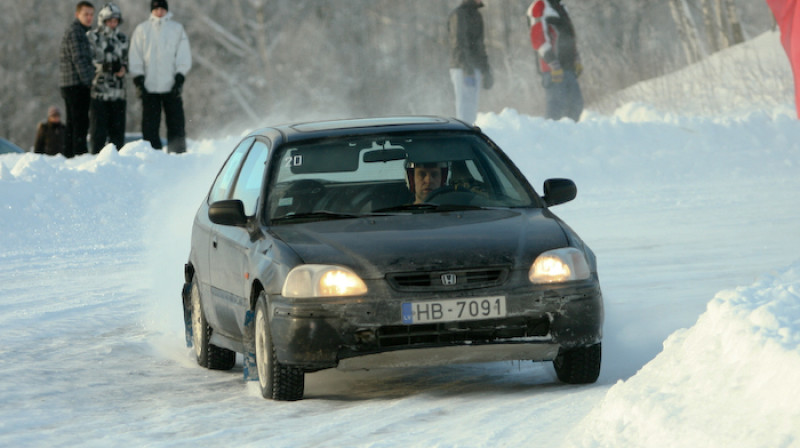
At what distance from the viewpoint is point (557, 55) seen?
21.3 metres

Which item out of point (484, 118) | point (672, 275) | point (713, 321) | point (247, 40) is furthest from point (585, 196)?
point (247, 40)

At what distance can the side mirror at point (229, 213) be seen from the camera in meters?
7.28

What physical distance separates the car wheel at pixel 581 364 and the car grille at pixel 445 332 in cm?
40

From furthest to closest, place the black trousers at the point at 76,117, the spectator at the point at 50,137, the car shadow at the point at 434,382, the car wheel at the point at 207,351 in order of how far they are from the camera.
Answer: the spectator at the point at 50,137 → the black trousers at the point at 76,117 → the car wheel at the point at 207,351 → the car shadow at the point at 434,382

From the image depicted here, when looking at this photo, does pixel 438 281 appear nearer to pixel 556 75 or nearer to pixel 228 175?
pixel 228 175

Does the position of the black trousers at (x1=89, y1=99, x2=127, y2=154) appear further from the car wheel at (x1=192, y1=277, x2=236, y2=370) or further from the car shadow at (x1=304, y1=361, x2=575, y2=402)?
the car shadow at (x1=304, y1=361, x2=575, y2=402)

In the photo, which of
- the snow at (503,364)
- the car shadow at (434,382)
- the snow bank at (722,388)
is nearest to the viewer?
the snow bank at (722,388)

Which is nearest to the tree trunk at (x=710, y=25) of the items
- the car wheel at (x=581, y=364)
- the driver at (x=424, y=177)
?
the driver at (x=424, y=177)

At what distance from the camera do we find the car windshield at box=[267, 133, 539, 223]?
7.30m

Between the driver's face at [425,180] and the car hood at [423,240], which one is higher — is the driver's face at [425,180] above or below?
above

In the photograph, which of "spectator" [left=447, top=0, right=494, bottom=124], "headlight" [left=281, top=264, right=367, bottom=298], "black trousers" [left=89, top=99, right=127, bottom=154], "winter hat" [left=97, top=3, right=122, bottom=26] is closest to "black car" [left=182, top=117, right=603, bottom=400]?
"headlight" [left=281, top=264, right=367, bottom=298]

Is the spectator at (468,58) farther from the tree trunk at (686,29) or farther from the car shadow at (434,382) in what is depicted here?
the tree trunk at (686,29)

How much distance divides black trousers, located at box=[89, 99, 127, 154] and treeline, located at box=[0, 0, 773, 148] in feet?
93.2

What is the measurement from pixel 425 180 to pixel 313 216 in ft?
2.19
